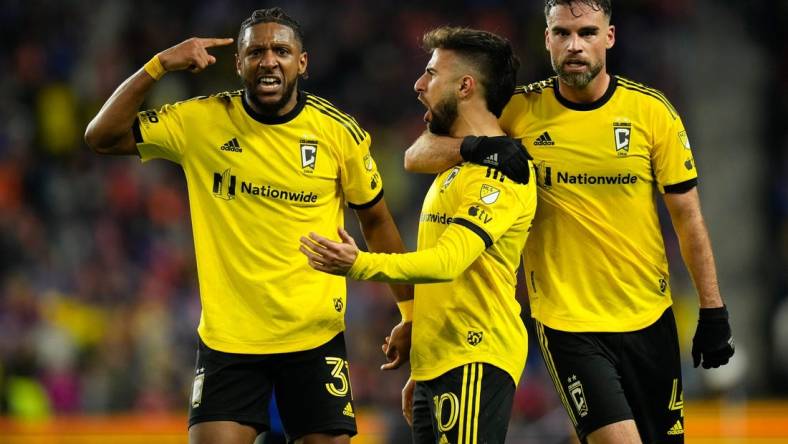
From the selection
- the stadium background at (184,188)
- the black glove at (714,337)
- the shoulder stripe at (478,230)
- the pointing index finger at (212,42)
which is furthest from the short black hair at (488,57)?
the stadium background at (184,188)

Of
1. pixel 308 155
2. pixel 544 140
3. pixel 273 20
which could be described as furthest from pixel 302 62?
pixel 544 140

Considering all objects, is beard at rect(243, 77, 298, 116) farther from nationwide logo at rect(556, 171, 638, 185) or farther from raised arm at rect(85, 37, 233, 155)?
nationwide logo at rect(556, 171, 638, 185)

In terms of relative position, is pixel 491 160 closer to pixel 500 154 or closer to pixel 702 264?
pixel 500 154

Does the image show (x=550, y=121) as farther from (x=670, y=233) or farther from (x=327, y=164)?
(x=670, y=233)

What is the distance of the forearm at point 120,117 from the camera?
19.4ft

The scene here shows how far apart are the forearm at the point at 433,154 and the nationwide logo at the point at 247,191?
0.49 metres

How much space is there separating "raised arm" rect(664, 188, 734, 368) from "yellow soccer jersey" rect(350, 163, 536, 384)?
2.78 feet

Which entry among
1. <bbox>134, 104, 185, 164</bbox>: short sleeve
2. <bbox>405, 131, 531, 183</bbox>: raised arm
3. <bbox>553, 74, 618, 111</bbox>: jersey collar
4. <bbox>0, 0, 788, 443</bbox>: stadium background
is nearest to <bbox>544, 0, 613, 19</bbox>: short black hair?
<bbox>553, 74, 618, 111</bbox>: jersey collar

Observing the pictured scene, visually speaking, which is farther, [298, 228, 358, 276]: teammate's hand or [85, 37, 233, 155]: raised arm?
[85, 37, 233, 155]: raised arm

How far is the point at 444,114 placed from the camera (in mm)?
5871

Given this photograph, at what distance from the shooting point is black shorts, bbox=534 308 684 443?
614cm

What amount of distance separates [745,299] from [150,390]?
5.84 meters

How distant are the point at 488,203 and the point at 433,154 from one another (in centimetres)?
52

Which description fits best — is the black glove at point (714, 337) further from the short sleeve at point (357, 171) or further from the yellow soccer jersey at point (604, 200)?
the short sleeve at point (357, 171)
